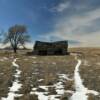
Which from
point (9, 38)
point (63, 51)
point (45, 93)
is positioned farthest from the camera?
point (9, 38)

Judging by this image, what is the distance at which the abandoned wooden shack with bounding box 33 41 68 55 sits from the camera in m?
94.5

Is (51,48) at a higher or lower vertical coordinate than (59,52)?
higher

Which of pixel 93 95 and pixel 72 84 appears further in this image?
pixel 72 84

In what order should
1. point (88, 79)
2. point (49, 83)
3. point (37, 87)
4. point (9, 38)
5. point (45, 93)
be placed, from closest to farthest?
1. point (45, 93)
2. point (37, 87)
3. point (49, 83)
4. point (88, 79)
5. point (9, 38)

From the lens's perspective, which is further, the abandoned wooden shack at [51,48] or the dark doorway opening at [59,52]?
the abandoned wooden shack at [51,48]

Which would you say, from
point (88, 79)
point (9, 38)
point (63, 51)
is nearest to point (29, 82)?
point (88, 79)

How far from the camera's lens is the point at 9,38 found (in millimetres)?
116188

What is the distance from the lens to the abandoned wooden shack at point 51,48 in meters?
94.5

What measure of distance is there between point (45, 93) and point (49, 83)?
A: 4.47 m

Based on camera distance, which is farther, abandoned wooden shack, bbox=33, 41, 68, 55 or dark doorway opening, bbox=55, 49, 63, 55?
abandoned wooden shack, bbox=33, 41, 68, 55

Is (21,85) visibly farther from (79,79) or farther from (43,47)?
(43,47)

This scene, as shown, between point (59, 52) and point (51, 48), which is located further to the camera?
point (51, 48)

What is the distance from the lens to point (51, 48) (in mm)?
95438

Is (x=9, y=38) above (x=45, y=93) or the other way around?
above
